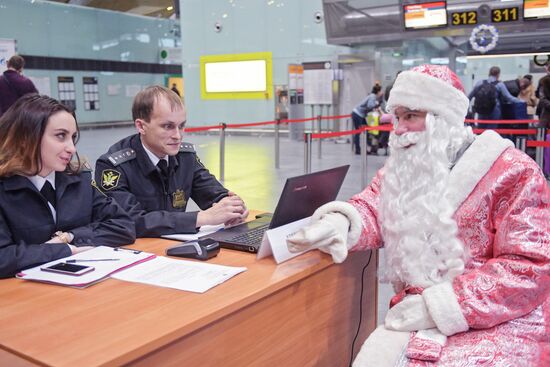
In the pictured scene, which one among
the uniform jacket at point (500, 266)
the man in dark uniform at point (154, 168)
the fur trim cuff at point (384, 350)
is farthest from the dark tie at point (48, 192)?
the uniform jacket at point (500, 266)

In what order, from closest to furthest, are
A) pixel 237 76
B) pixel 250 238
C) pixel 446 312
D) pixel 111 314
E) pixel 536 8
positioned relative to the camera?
pixel 111 314 < pixel 446 312 < pixel 250 238 < pixel 536 8 < pixel 237 76

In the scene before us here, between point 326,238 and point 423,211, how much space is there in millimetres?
325

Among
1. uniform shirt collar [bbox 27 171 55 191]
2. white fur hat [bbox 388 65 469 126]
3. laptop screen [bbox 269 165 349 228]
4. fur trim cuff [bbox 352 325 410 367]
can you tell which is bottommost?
fur trim cuff [bbox 352 325 410 367]

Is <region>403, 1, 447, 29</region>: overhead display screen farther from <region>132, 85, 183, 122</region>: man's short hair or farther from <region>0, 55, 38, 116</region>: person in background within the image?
<region>132, 85, 183, 122</region>: man's short hair

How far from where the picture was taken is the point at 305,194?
192 centimetres

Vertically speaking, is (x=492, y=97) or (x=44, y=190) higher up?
(x=492, y=97)

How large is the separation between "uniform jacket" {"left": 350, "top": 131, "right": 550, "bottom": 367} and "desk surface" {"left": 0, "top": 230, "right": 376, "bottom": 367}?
492mm

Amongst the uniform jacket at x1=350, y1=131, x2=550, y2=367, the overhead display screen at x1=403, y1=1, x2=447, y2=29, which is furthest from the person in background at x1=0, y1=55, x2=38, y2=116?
the overhead display screen at x1=403, y1=1, x2=447, y2=29

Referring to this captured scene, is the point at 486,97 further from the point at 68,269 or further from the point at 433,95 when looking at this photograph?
the point at 68,269

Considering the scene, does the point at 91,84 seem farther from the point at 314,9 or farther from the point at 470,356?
A: the point at 470,356

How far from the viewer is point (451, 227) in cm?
168

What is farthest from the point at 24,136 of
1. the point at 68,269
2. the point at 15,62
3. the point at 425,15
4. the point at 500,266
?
the point at 425,15

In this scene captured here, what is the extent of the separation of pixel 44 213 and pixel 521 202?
1.56m

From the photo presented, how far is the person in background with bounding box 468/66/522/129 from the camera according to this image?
8.32m
